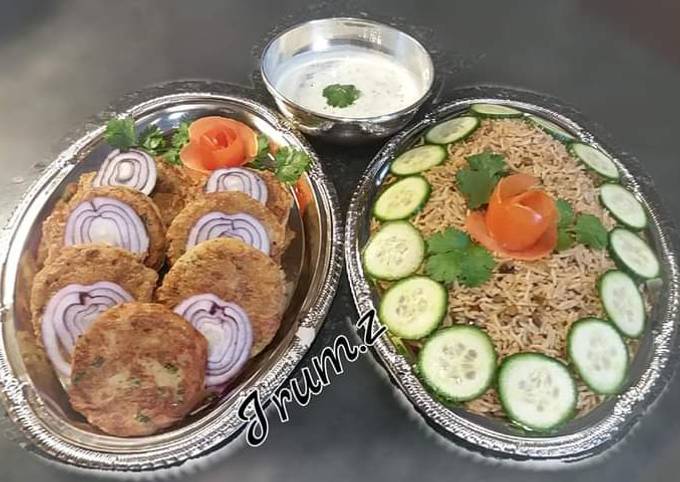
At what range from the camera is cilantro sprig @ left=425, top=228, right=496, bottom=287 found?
306 centimetres

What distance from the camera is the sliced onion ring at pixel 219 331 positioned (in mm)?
2836

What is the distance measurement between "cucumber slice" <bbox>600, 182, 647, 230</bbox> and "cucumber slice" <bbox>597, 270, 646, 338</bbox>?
0.37 m

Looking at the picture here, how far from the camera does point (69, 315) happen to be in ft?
9.30

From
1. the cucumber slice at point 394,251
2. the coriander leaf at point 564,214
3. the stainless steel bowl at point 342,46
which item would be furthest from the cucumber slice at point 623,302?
the stainless steel bowl at point 342,46

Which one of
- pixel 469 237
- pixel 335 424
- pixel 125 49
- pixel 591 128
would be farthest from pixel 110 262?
pixel 591 128

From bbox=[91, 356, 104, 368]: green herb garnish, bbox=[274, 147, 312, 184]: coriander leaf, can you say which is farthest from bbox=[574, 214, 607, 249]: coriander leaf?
bbox=[91, 356, 104, 368]: green herb garnish

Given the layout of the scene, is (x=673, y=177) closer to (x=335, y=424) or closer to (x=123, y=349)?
(x=335, y=424)

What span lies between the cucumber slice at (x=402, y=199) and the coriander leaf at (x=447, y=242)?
27cm

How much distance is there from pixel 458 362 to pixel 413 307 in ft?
1.06

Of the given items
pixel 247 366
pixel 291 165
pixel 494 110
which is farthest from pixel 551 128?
pixel 247 366

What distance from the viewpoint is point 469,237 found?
3.22 metres

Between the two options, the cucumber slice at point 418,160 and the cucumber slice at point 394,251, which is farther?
the cucumber slice at point 418,160

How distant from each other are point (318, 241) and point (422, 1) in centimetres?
268

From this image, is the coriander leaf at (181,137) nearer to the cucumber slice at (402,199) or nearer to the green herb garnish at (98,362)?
the cucumber slice at (402,199)
